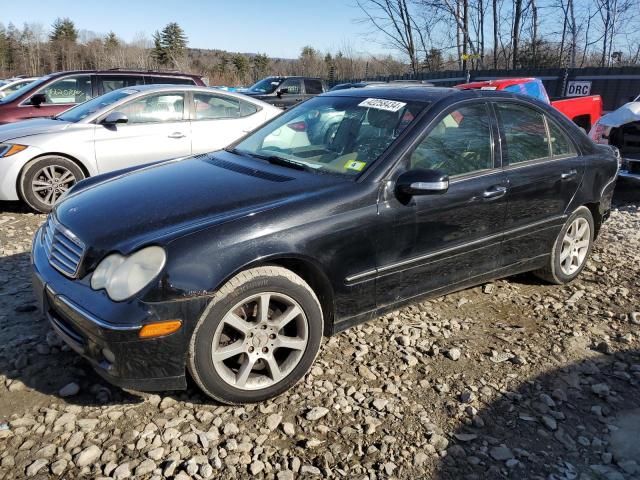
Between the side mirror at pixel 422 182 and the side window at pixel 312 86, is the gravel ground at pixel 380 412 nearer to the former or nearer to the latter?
the side mirror at pixel 422 182

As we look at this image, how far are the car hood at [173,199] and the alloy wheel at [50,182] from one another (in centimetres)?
300

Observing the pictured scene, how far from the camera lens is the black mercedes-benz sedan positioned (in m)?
2.45

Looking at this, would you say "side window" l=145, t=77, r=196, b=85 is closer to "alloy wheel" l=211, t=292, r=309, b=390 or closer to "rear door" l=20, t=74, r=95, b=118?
"rear door" l=20, t=74, r=95, b=118

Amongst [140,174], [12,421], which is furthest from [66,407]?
[140,174]

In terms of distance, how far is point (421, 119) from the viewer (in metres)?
3.29

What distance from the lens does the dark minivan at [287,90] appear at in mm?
15344

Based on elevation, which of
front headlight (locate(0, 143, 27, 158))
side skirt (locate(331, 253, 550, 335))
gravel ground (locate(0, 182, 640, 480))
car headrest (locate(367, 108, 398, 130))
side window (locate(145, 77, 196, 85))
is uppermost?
side window (locate(145, 77, 196, 85))

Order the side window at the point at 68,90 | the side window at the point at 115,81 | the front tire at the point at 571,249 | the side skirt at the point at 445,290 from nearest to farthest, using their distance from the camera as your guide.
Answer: the side skirt at the point at 445,290, the front tire at the point at 571,249, the side window at the point at 68,90, the side window at the point at 115,81

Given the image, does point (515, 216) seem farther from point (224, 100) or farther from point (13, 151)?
point (13, 151)

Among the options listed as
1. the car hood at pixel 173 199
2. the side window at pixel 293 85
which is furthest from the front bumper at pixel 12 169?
the side window at pixel 293 85

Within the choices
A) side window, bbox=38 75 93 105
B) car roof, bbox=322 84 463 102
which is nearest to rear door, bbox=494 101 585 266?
car roof, bbox=322 84 463 102

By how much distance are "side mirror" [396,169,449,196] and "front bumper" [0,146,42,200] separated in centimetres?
478

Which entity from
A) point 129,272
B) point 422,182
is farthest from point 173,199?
point 422,182

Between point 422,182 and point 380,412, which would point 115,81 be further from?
point 380,412
